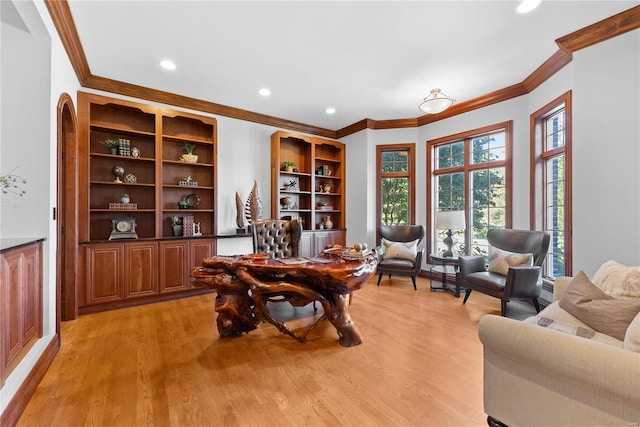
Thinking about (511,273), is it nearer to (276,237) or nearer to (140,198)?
(276,237)

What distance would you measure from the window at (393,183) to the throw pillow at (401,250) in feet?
2.31

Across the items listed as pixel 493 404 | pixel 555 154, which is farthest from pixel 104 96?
pixel 555 154

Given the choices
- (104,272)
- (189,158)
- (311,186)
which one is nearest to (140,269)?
(104,272)

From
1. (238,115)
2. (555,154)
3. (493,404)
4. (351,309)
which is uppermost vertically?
(238,115)

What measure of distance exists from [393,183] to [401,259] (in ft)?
5.13

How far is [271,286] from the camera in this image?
2.33 meters

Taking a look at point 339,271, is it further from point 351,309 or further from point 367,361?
point 351,309

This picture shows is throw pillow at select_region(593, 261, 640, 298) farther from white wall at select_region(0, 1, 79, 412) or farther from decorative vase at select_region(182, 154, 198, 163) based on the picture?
decorative vase at select_region(182, 154, 198, 163)

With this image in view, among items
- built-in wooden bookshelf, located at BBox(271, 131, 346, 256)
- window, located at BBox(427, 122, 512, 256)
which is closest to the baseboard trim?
built-in wooden bookshelf, located at BBox(271, 131, 346, 256)

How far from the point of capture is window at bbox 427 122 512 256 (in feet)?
13.4

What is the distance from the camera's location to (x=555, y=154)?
3340 millimetres

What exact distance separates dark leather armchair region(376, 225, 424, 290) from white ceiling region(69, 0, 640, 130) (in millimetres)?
2089

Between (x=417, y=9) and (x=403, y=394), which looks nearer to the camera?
(x=403, y=394)

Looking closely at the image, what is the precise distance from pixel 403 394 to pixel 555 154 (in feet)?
11.2
